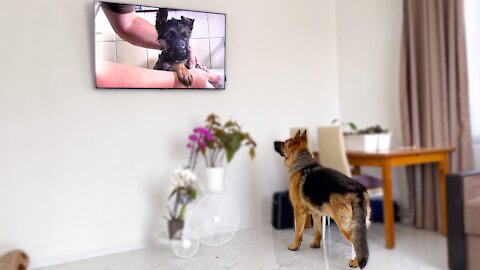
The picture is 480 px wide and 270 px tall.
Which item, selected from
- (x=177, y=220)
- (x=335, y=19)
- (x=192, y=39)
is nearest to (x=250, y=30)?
(x=192, y=39)

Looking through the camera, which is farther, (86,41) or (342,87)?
(342,87)

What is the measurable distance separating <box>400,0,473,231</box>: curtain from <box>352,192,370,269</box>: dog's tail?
8.40 ft

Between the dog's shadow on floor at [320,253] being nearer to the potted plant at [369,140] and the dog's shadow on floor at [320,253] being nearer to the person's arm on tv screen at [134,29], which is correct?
the person's arm on tv screen at [134,29]

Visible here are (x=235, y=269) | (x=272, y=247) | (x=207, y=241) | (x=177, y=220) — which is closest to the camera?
(x=272, y=247)

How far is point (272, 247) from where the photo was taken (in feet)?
2.31

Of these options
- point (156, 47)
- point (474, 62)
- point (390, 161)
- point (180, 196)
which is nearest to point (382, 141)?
point (390, 161)

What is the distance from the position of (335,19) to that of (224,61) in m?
1.21

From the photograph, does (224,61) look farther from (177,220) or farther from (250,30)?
(177,220)

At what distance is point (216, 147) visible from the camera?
2074 mm

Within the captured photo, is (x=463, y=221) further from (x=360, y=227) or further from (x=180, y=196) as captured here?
(x=360, y=227)

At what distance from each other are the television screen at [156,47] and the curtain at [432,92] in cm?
143

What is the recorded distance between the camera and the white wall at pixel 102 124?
7.39ft

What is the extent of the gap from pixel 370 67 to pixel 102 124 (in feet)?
7.19

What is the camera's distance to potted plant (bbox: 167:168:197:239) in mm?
1437
